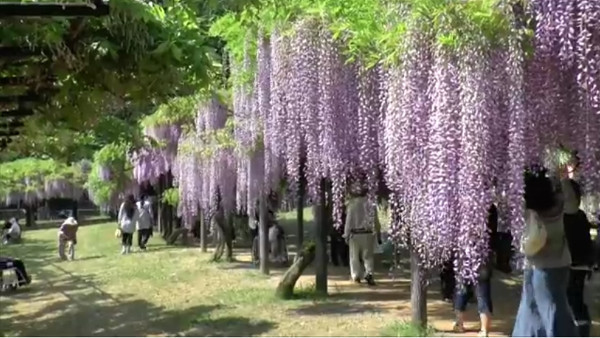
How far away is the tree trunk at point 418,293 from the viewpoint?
652 centimetres

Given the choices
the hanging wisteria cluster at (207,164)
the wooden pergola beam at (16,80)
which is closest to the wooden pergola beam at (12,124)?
the wooden pergola beam at (16,80)

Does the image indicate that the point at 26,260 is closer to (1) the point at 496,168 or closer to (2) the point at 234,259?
(2) the point at 234,259

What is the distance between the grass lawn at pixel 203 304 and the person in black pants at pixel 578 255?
1019 millimetres

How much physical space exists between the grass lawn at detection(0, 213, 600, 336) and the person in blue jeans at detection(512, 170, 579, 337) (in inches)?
84.6

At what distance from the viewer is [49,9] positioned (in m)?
2.71

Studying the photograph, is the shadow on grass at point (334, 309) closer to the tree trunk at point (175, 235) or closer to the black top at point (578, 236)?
the black top at point (578, 236)

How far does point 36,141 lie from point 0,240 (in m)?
17.7

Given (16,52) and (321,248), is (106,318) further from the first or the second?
(16,52)

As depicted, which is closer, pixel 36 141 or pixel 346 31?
pixel 346 31

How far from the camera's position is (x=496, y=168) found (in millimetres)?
4359

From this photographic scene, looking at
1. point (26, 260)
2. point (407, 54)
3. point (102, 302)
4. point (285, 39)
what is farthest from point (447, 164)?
point (26, 260)

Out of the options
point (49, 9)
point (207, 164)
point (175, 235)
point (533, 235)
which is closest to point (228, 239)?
point (207, 164)

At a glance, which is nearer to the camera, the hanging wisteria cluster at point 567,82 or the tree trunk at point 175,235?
the hanging wisteria cluster at point 567,82

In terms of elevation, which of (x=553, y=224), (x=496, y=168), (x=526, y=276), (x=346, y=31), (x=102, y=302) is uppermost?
(x=346, y=31)
